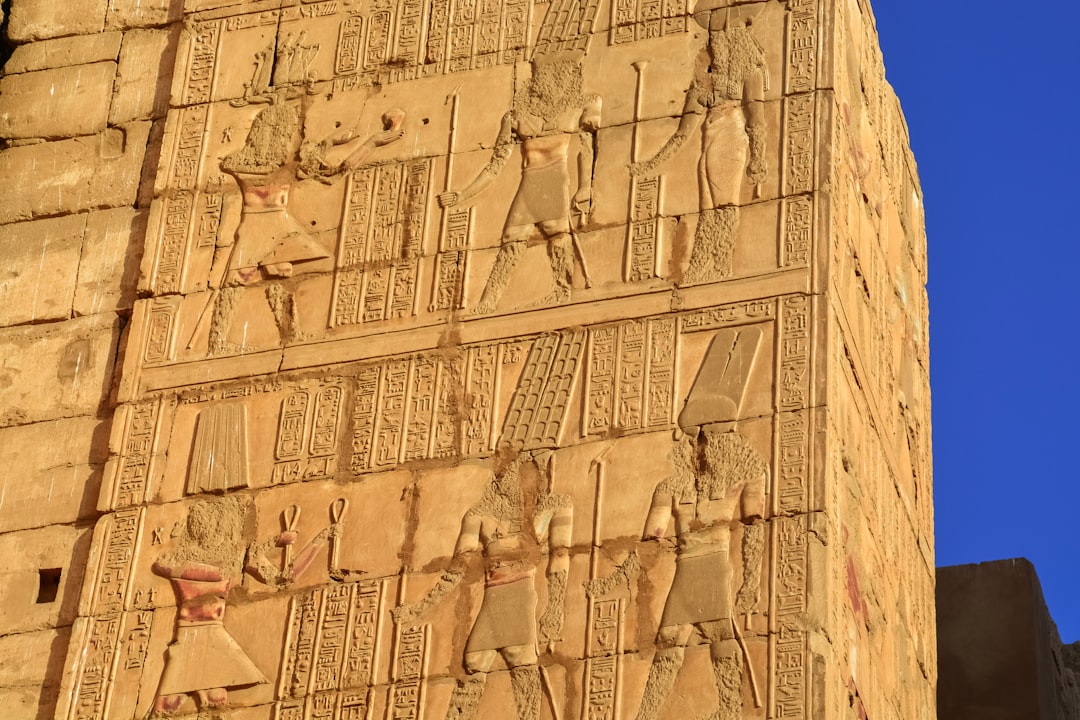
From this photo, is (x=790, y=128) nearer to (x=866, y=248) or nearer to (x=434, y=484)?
(x=866, y=248)

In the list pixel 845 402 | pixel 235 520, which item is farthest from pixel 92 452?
pixel 845 402

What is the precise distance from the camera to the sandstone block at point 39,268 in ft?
38.0

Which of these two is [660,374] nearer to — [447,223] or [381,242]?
[447,223]

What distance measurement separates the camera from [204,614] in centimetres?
1020

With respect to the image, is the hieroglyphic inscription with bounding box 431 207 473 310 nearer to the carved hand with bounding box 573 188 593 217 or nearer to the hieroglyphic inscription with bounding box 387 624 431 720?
the carved hand with bounding box 573 188 593 217

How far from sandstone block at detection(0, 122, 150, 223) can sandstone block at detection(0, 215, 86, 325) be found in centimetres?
9

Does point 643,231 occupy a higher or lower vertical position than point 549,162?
lower

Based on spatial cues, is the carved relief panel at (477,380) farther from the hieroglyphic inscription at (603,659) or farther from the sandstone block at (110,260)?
the sandstone block at (110,260)

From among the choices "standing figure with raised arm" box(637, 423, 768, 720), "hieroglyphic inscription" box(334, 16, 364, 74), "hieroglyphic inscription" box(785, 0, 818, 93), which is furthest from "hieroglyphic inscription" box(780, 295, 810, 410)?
"hieroglyphic inscription" box(334, 16, 364, 74)

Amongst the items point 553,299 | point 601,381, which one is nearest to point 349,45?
point 553,299

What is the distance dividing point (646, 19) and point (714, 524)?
2807 millimetres

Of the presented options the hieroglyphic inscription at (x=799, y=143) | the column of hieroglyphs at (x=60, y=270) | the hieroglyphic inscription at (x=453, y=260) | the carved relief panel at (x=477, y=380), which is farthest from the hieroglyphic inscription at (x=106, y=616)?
the hieroglyphic inscription at (x=799, y=143)

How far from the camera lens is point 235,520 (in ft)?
34.3

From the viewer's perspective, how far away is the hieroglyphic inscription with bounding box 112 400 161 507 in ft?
35.1
